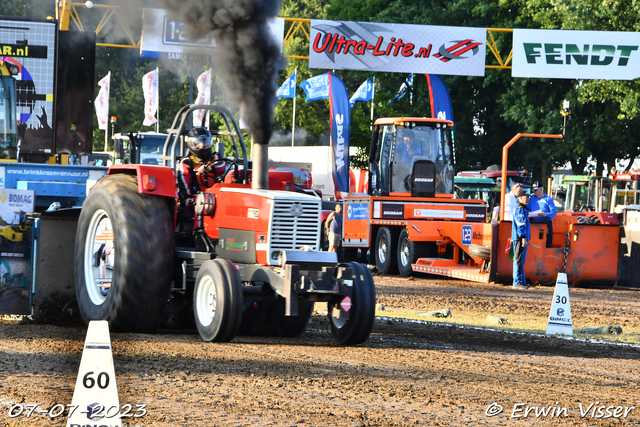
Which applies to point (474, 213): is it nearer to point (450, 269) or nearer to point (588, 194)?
point (450, 269)

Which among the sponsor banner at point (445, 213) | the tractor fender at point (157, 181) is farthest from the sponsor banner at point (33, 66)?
the sponsor banner at point (445, 213)

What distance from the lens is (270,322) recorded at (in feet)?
28.5

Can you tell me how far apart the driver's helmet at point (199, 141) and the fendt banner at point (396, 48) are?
1427 cm

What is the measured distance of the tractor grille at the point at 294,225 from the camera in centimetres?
755

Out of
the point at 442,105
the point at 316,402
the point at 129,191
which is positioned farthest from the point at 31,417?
the point at 442,105

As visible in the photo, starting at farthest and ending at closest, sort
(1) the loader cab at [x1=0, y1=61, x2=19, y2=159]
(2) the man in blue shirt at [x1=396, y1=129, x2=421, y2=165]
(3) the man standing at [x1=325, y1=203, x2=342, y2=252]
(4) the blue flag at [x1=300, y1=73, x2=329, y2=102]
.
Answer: (4) the blue flag at [x1=300, y1=73, x2=329, y2=102], (2) the man in blue shirt at [x1=396, y1=129, x2=421, y2=165], (3) the man standing at [x1=325, y1=203, x2=342, y2=252], (1) the loader cab at [x1=0, y1=61, x2=19, y2=159]

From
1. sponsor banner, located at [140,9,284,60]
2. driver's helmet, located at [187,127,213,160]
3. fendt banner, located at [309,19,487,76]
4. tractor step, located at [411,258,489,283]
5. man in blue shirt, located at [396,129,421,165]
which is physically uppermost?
fendt banner, located at [309,19,487,76]

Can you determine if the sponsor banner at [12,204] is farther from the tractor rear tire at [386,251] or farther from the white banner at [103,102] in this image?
the white banner at [103,102]

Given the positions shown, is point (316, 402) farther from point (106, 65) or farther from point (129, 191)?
point (106, 65)

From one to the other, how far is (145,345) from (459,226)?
10514 millimetres

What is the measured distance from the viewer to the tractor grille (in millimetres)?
7555

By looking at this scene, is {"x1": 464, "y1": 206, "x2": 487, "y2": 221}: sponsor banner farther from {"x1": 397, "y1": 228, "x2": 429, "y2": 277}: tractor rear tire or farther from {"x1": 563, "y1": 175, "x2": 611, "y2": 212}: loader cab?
{"x1": 563, "y1": 175, "x2": 611, "y2": 212}: loader cab

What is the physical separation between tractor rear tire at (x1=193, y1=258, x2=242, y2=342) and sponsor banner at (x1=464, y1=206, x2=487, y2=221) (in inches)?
434

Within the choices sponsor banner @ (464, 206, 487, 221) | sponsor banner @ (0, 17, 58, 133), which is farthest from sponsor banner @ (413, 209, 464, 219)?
sponsor banner @ (0, 17, 58, 133)
